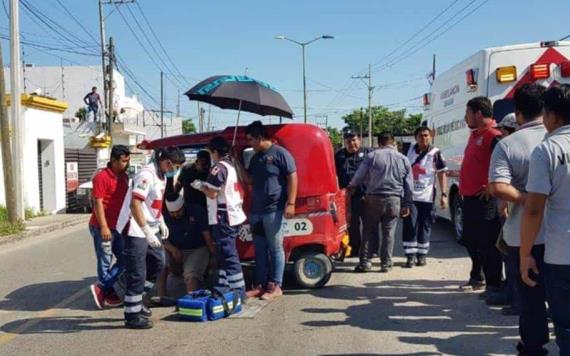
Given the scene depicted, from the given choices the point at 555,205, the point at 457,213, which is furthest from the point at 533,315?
the point at 457,213

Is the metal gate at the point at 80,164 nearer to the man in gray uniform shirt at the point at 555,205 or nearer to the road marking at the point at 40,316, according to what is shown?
the road marking at the point at 40,316

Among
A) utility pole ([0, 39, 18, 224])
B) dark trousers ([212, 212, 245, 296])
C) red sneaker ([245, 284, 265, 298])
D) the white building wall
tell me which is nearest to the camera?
dark trousers ([212, 212, 245, 296])

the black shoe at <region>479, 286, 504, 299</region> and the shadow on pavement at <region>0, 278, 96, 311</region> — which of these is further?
the shadow on pavement at <region>0, 278, 96, 311</region>

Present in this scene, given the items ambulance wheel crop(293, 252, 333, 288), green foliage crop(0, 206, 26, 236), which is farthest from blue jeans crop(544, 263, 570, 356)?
green foliage crop(0, 206, 26, 236)

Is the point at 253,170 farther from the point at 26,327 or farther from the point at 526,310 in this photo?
the point at 526,310

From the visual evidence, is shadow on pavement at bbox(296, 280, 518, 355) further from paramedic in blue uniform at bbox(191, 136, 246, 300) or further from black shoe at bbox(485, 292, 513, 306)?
paramedic in blue uniform at bbox(191, 136, 246, 300)

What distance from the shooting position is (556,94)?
3.52 meters

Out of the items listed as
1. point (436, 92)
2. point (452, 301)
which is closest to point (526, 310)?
point (452, 301)

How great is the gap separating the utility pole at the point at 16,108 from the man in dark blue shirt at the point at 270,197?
405 inches

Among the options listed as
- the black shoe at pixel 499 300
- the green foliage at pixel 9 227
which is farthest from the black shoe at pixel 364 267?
the green foliage at pixel 9 227

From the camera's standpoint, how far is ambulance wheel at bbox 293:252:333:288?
23.1ft

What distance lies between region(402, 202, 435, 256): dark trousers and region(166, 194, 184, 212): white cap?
3.34 m

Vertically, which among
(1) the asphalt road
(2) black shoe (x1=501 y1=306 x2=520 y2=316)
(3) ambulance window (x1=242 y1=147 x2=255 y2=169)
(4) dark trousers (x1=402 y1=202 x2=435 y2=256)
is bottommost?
(1) the asphalt road

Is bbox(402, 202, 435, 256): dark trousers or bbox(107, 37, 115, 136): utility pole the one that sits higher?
bbox(107, 37, 115, 136): utility pole
